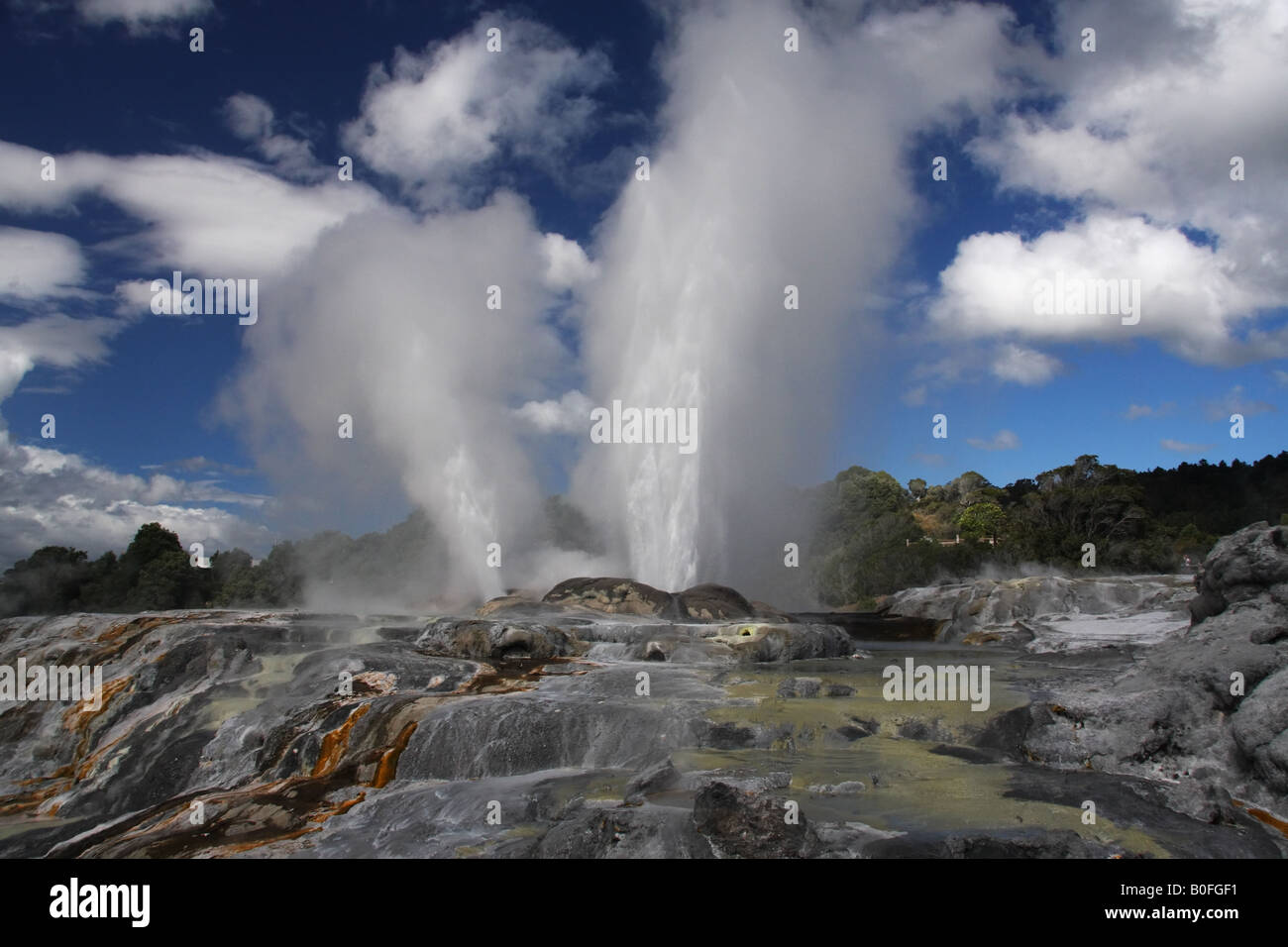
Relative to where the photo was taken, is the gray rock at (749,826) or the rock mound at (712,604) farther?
the rock mound at (712,604)

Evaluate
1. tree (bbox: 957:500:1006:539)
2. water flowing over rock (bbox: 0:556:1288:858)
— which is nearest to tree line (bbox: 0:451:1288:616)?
tree (bbox: 957:500:1006:539)

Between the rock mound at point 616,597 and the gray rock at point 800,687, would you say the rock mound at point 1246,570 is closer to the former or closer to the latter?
the gray rock at point 800,687

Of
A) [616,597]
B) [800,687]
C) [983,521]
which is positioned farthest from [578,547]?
[983,521]

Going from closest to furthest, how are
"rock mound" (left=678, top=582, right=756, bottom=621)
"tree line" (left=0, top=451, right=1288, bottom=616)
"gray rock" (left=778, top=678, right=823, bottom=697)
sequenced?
"gray rock" (left=778, top=678, right=823, bottom=697)
"rock mound" (left=678, top=582, right=756, bottom=621)
"tree line" (left=0, top=451, right=1288, bottom=616)

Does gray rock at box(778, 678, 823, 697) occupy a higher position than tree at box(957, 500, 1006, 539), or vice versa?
tree at box(957, 500, 1006, 539)

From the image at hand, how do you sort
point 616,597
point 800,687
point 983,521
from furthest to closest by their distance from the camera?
point 983,521
point 616,597
point 800,687

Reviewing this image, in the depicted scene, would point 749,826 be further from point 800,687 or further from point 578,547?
→ point 578,547

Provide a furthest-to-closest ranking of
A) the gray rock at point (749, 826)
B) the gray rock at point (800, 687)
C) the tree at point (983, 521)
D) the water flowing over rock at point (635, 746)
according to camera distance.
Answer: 1. the tree at point (983, 521)
2. the gray rock at point (800, 687)
3. the water flowing over rock at point (635, 746)
4. the gray rock at point (749, 826)

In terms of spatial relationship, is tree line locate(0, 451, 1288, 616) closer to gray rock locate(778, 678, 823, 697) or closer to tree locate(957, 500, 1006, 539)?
tree locate(957, 500, 1006, 539)

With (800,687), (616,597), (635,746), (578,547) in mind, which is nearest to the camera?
(635,746)

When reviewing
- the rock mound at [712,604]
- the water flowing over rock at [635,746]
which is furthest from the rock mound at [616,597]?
the water flowing over rock at [635,746]

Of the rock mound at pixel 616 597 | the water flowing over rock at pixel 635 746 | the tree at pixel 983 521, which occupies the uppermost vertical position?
the tree at pixel 983 521
